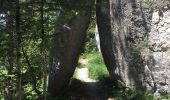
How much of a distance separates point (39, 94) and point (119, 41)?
3.94m

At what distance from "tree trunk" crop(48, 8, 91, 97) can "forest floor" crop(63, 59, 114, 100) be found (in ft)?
1.43

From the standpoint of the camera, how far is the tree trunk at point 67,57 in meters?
13.0

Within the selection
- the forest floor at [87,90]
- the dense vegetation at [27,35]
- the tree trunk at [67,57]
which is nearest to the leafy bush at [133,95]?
the forest floor at [87,90]

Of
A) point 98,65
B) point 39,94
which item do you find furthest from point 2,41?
point 98,65

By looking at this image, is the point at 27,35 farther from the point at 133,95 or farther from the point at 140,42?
the point at 133,95

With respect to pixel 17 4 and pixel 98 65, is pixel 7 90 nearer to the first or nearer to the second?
pixel 17 4

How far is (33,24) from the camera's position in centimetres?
785

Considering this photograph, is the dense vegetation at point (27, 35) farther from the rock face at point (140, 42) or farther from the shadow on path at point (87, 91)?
the shadow on path at point (87, 91)

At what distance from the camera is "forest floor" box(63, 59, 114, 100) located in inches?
518

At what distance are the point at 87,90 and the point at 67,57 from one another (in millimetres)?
1403

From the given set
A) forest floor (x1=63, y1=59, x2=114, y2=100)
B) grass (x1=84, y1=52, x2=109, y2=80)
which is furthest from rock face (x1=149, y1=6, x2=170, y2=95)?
grass (x1=84, y1=52, x2=109, y2=80)

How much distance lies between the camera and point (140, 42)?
10.9 metres

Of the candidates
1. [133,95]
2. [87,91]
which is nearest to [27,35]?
[133,95]

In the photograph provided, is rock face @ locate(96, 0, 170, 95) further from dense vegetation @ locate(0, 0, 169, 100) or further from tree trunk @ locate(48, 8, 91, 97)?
dense vegetation @ locate(0, 0, 169, 100)
